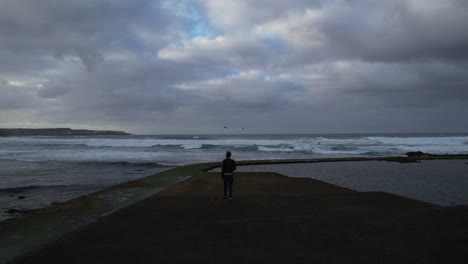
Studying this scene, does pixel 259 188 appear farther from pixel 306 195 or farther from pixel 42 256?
pixel 42 256

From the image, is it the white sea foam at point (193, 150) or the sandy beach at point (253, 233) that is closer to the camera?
the sandy beach at point (253, 233)

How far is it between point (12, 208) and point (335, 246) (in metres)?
9.93

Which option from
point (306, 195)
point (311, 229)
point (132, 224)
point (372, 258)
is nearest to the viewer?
point (372, 258)

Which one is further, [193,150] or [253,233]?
[193,150]

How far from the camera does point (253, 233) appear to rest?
5316mm

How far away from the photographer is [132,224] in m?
6.02

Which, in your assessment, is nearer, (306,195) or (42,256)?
(42,256)

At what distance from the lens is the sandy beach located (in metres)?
4.27

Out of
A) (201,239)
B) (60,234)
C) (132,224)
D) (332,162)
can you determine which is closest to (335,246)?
(201,239)

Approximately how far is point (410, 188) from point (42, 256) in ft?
44.4

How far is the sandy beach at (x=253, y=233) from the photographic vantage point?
427cm

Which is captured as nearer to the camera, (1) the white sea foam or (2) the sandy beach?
(2) the sandy beach

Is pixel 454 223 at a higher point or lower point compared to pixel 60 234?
higher

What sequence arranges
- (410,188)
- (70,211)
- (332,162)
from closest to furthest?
(70,211)
(410,188)
(332,162)
